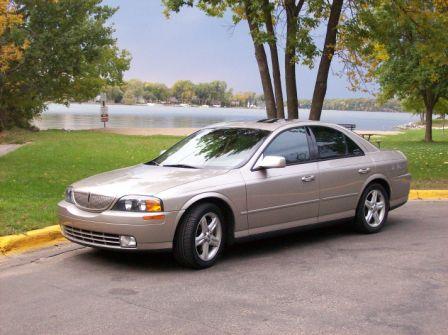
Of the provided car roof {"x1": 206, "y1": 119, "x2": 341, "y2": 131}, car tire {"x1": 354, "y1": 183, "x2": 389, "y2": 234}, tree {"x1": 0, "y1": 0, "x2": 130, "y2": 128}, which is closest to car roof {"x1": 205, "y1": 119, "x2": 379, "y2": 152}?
car roof {"x1": 206, "y1": 119, "x2": 341, "y2": 131}

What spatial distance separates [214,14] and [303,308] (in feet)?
41.3

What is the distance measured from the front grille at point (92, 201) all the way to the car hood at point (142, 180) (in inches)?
1.7

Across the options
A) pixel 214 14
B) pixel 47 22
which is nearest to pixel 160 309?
pixel 214 14

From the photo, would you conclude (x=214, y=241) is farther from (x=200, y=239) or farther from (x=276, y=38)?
(x=276, y=38)

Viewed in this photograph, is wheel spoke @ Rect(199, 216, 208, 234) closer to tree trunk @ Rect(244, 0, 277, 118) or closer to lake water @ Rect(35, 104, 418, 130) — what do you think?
lake water @ Rect(35, 104, 418, 130)

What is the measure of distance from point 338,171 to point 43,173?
Answer: 24.9 feet

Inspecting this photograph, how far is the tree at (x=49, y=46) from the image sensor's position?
2673 cm

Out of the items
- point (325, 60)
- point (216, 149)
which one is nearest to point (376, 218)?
point (216, 149)

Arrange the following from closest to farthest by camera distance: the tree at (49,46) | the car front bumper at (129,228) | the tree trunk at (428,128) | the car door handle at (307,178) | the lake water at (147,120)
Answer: the car front bumper at (129,228), the car door handle at (307,178), the tree at (49,46), the tree trunk at (428,128), the lake water at (147,120)

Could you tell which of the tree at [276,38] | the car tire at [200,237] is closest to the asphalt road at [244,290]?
the car tire at [200,237]

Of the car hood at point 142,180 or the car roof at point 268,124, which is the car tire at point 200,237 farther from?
the car roof at point 268,124

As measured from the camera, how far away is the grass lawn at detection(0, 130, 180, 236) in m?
8.09

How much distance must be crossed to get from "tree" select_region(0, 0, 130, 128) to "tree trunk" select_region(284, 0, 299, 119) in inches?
509

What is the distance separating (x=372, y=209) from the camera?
811 cm
